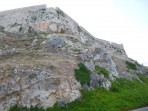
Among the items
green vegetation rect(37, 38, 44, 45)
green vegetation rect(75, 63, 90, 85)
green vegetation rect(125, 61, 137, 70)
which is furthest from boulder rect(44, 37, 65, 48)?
green vegetation rect(125, 61, 137, 70)

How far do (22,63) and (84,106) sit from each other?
1169 cm

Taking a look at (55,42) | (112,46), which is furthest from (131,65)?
(55,42)

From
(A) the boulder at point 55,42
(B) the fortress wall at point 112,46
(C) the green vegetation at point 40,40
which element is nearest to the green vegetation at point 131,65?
(B) the fortress wall at point 112,46

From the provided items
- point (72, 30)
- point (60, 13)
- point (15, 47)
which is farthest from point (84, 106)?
point (60, 13)

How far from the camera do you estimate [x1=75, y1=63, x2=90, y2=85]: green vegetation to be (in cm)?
3707

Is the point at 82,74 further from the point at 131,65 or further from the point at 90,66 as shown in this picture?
the point at 131,65

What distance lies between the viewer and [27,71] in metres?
35.9

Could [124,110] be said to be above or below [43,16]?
below

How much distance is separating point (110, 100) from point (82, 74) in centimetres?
572

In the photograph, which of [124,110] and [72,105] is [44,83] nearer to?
[72,105]

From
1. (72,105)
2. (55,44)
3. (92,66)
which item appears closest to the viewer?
(72,105)

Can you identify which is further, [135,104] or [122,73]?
[122,73]

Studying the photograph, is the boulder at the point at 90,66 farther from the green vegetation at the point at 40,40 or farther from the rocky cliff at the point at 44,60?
the green vegetation at the point at 40,40

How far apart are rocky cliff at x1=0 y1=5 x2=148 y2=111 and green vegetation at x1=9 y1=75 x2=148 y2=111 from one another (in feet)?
3.35
